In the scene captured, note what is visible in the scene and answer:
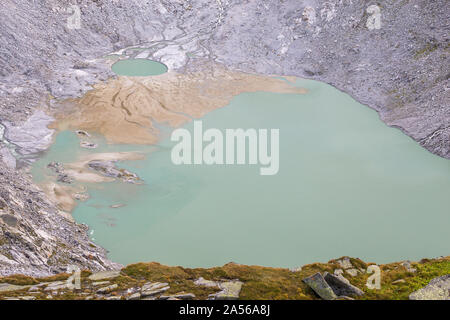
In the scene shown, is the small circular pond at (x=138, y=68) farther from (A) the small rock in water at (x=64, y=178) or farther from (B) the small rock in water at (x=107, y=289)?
(B) the small rock in water at (x=107, y=289)

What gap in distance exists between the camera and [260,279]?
21891mm

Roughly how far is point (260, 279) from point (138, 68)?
4394 centimetres

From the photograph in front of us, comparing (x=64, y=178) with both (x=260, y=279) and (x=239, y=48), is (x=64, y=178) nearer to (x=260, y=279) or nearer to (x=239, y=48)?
(x=260, y=279)

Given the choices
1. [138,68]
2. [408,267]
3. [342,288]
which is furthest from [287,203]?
[138,68]

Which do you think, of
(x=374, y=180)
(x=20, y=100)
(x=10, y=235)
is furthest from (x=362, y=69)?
(x=10, y=235)

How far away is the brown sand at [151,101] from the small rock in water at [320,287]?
90.0 feet

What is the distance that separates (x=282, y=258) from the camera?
3005cm

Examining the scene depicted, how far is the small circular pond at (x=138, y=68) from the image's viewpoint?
2265 inches

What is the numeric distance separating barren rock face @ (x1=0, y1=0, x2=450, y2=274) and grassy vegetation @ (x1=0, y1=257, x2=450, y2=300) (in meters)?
13.3

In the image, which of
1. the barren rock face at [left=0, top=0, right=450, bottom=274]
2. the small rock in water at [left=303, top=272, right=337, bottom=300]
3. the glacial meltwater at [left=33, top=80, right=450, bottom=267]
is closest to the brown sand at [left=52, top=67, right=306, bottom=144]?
the barren rock face at [left=0, top=0, right=450, bottom=274]

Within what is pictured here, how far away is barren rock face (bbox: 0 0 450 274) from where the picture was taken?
154ft

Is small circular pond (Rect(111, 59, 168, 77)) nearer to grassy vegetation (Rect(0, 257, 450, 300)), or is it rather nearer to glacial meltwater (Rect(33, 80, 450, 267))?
glacial meltwater (Rect(33, 80, 450, 267))

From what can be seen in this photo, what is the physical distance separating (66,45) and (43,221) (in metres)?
36.4
